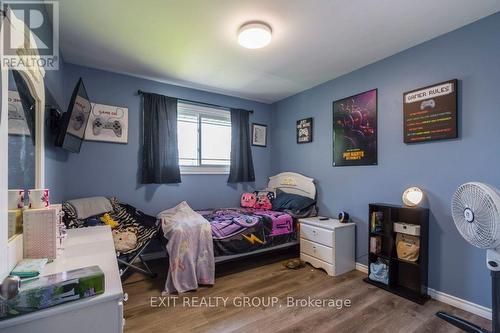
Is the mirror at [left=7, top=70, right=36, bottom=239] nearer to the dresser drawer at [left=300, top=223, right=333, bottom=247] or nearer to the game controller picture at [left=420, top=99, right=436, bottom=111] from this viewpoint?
the dresser drawer at [left=300, top=223, right=333, bottom=247]

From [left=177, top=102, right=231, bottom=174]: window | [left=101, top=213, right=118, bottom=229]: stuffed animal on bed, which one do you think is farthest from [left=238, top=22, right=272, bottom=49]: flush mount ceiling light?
[left=101, top=213, right=118, bottom=229]: stuffed animal on bed

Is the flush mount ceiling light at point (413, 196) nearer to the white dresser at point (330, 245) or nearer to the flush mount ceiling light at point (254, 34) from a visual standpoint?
the white dresser at point (330, 245)

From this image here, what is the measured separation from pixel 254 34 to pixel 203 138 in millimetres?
1977

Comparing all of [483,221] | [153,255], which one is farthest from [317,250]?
[153,255]

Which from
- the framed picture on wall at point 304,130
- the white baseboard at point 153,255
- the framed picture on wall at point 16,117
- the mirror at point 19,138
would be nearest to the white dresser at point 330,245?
the framed picture on wall at point 304,130

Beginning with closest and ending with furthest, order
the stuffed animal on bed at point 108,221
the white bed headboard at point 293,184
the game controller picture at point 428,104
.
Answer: the game controller picture at point 428,104 < the stuffed animal on bed at point 108,221 < the white bed headboard at point 293,184

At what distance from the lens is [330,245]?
8.91 feet

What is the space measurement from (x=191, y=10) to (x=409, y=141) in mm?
2403

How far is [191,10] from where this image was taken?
6.15 ft

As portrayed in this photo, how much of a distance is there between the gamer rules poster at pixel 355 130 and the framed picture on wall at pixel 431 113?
367 millimetres

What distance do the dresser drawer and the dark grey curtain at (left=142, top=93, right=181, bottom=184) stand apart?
6.10 ft

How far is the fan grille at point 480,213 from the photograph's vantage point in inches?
56.7

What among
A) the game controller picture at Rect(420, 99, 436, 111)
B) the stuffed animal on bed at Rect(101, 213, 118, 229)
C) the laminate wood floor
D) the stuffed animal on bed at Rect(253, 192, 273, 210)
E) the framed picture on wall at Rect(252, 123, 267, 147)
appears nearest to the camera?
the laminate wood floor

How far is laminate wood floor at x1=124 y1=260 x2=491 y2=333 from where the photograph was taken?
1.79 m
